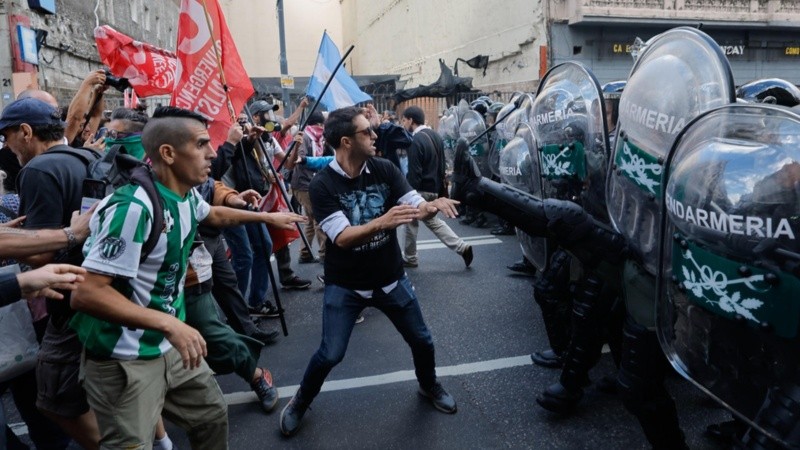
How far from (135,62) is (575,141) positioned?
4116 millimetres

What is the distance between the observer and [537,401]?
3.32m

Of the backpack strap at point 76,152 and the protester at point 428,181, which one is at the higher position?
the backpack strap at point 76,152

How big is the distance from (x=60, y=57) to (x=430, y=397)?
1234cm

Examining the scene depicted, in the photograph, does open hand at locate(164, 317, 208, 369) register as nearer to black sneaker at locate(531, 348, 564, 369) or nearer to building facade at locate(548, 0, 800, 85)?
black sneaker at locate(531, 348, 564, 369)

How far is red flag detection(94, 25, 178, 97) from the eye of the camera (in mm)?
4934

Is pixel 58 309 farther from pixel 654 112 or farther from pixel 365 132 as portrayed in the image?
pixel 654 112

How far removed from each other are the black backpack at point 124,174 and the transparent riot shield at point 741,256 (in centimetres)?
181

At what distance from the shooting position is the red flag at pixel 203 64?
386 centimetres

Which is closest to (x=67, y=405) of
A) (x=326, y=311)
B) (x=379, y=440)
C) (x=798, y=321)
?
(x=326, y=311)

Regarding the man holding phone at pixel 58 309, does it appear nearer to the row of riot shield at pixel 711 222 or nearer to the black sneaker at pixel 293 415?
the black sneaker at pixel 293 415

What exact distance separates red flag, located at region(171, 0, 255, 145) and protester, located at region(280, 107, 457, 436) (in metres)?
1.25

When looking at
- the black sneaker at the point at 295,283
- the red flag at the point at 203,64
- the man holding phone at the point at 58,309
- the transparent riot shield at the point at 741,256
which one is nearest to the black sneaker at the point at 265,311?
the black sneaker at the point at 295,283

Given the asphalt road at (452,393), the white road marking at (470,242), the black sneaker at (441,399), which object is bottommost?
the asphalt road at (452,393)

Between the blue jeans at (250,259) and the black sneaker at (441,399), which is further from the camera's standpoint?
the blue jeans at (250,259)
